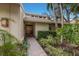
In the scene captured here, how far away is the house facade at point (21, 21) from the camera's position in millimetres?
5816

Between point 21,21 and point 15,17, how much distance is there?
148 mm

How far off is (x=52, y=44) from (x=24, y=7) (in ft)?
3.12

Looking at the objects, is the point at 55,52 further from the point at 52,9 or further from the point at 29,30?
the point at 52,9

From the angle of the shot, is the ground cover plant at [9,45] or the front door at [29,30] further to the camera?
the front door at [29,30]

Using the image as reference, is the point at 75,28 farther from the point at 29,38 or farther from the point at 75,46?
the point at 29,38

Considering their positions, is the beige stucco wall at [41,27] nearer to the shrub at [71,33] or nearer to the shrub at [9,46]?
the shrub at [71,33]

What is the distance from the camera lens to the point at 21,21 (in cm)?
586

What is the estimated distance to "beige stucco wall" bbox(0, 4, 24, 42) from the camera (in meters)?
5.81

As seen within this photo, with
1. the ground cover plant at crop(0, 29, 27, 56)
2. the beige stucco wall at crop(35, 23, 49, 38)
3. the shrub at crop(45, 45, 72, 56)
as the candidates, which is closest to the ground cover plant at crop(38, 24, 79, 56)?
the shrub at crop(45, 45, 72, 56)

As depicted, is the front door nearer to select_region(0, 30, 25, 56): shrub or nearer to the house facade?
the house facade

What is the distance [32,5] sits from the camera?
586 centimetres

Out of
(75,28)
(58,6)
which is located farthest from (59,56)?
(58,6)

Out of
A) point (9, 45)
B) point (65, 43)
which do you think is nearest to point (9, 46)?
point (9, 45)

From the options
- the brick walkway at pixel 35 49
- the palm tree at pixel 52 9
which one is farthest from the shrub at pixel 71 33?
the brick walkway at pixel 35 49
